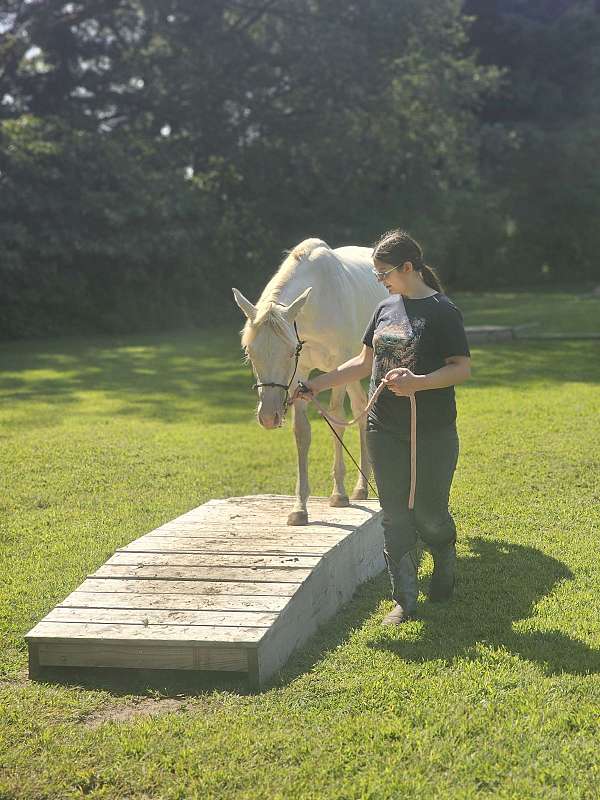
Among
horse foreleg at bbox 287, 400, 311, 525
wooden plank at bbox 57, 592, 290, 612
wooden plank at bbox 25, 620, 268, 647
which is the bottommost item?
wooden plank at bbox 25, 620, 268, 647

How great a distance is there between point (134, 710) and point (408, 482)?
6.07 ft

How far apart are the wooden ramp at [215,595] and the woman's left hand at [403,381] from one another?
3.73 ft

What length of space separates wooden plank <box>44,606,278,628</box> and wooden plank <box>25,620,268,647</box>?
0.12 ft

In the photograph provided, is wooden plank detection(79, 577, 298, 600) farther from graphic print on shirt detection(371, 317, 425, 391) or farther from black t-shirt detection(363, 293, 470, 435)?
graphic print on shirt detection(371, 317, 425, 391)

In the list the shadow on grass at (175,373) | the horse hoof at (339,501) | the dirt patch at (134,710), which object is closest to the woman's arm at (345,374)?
the horse hoof at (339,501)

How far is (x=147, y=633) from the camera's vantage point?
4715mm

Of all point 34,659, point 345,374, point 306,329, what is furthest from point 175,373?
point 34,659

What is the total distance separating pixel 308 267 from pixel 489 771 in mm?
3941

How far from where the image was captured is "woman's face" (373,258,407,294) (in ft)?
16.7

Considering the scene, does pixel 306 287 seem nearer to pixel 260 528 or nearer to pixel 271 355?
pixel 271 355

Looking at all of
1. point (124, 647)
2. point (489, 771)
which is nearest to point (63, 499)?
point (124, 647)

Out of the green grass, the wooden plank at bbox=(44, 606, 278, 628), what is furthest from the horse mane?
the green grass

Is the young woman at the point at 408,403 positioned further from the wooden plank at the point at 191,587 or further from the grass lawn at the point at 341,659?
the wooden plank at the point at 191,587

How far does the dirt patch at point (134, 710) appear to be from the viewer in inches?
172
